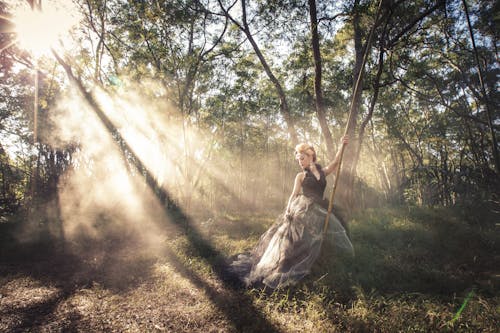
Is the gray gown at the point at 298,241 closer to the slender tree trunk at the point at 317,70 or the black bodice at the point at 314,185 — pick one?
the black bodice at the point at 314,185

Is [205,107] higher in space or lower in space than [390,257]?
higher

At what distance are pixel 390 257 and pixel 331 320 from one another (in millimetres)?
2634

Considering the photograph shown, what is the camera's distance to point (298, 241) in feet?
13.9

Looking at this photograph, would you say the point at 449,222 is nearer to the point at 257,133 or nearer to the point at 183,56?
the point at 183,56

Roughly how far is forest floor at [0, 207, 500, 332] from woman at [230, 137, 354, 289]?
269 millimetres

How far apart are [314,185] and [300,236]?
3.26ft

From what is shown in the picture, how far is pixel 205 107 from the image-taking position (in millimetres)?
16047

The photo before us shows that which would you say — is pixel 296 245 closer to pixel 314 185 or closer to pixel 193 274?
pixel 314 185

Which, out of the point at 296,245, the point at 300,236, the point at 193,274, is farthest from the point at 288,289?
the point at 193,274

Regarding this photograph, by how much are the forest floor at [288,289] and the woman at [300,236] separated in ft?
0.88

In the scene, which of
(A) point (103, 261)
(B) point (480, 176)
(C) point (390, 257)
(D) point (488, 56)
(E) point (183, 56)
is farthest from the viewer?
(D) point (488, 56)

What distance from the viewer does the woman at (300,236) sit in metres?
4.11

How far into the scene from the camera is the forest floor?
3.18 m

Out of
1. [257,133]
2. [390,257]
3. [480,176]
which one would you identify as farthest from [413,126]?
[390,257]
